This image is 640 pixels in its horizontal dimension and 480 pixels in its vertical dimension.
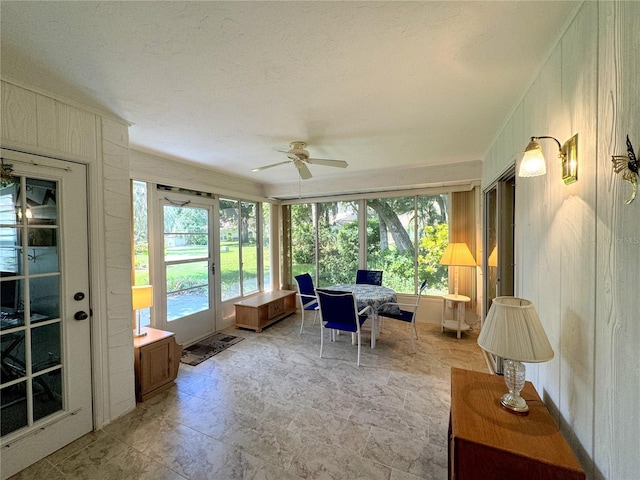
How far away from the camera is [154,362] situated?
2512 mm

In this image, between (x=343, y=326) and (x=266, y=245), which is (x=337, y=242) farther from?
(x=343, y=326)

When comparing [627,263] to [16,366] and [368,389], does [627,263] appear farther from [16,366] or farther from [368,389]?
[16,366]

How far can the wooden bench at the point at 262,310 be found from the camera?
4.21 meters

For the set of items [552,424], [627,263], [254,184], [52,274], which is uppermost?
[254,184]

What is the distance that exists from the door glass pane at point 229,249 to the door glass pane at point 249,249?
153 mm

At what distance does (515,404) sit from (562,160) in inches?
47.2

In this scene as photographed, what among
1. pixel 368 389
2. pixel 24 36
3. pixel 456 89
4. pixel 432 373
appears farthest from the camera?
pixel 432 373

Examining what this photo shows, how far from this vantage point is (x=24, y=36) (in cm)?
130

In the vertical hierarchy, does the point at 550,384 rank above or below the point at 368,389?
above

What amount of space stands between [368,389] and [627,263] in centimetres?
229

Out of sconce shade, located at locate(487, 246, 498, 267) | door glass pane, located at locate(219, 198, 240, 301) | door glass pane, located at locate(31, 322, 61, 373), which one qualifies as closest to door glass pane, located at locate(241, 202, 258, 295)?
door glass pane, located at locate(219, 198, 240, 301)

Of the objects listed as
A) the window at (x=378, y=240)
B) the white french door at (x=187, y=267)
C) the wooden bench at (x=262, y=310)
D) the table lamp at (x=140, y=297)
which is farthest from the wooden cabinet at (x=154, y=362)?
the window at (x=378, y=240)

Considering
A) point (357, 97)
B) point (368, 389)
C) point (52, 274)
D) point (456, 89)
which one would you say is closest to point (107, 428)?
point (52, 274)

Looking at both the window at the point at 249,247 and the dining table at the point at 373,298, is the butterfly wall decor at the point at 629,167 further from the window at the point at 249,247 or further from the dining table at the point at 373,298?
the window at the point at 249,247
